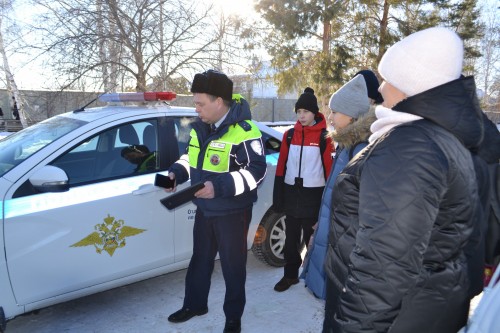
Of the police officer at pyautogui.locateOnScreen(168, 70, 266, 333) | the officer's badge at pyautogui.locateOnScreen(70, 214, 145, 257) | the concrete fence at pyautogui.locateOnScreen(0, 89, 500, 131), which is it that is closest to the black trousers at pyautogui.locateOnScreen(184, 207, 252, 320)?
the police officer at pyautogui.locateOnScreen(168, 70, 266, 333)

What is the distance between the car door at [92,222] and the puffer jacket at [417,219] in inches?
75.8

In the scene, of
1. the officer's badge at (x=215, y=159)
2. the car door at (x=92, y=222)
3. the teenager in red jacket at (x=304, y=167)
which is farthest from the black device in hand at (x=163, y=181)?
the teenager in red jacket at (x=304, y=167)

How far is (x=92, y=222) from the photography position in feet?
8.57

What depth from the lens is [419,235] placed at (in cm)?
110

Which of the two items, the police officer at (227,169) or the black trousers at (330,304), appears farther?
the police officer at (227,169)

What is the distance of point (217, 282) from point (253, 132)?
1.71 m

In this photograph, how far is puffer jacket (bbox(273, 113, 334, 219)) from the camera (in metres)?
3.14

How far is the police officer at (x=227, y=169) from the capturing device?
2.50 m

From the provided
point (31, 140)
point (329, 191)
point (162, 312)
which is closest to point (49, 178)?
point (31, 140)

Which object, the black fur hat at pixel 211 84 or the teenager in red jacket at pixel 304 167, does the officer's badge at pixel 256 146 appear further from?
the teenager in red jacket at pixel 304 167

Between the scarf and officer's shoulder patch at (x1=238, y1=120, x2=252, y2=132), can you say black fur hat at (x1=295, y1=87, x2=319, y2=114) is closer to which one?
officer's shoulder patch at (x1=238, y1=120, x2=252, y2=132)

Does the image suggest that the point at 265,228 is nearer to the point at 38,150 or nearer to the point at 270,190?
the point at 270,190

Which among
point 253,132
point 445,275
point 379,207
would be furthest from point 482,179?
point 253,132

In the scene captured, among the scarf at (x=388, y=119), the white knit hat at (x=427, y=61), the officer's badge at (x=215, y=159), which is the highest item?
the white knit hat at (x=427, y=61)
